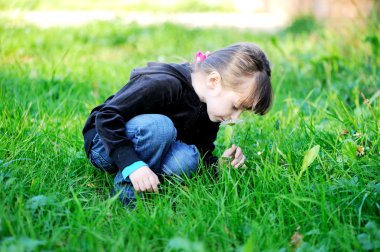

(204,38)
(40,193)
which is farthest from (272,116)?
(204,38)

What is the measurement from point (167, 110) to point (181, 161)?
0.76ft

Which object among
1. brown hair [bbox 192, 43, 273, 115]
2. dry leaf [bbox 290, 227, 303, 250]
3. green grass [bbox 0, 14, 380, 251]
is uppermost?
brown hair [bbox 192, 43, 273, 115]

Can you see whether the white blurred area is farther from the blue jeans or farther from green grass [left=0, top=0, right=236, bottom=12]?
the blue jeans

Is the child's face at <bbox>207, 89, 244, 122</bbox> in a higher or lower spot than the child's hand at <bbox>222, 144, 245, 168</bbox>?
higher

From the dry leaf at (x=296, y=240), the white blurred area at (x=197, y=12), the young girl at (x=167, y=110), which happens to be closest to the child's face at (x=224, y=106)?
the young girl at (x=167, y=110)

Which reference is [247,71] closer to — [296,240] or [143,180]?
[143,180]

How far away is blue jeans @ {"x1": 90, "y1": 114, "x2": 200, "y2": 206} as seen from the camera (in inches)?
82.4

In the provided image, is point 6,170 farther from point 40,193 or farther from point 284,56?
point 284,56

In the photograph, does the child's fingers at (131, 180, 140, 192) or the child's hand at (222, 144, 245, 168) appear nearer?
the child's fingers at (131, 180, 140, 192)

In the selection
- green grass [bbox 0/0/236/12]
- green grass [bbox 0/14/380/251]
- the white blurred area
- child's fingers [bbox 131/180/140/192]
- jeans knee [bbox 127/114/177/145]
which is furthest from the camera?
green grass [bbox 0/0/236/12]

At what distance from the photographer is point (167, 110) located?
2223 millimetres

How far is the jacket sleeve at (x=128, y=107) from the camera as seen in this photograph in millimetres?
2039

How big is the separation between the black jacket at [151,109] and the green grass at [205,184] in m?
0.19

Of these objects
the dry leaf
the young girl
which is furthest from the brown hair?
the dry leaf
